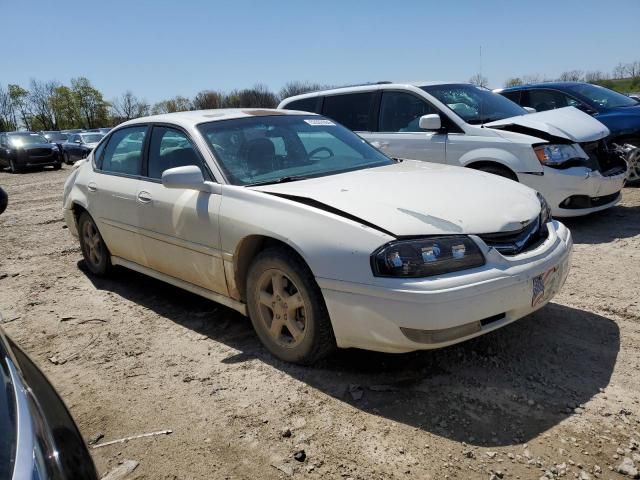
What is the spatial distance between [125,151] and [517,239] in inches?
135

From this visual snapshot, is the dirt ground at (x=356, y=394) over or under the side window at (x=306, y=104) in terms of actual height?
under

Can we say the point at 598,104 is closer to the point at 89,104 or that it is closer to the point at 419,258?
the point at 419,258

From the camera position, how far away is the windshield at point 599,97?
27.3 ft

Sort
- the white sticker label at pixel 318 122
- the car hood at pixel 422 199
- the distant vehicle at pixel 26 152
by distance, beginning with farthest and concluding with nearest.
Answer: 1. the distant vehicle at pixel 26 152
2. the white sticker label at pixel 318 122
3. the car hood at pixel 422 199

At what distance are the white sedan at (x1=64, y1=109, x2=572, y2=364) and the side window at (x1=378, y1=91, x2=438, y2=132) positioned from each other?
234cm

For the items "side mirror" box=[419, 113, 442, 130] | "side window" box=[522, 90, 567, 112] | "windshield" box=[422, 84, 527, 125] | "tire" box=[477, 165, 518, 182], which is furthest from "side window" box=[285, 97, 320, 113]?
"side window" box=[522, 90, 567, 112]

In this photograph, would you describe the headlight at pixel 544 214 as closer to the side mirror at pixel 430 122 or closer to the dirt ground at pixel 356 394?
the dirt ground at pixel 356 394

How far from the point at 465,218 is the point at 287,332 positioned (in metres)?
1.28

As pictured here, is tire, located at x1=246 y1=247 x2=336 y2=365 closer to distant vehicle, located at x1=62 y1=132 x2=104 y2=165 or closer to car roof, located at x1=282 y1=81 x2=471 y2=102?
car roof, located at x1=282 y1=81 x2=471 y2=102

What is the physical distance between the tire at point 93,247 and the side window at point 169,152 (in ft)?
3.94

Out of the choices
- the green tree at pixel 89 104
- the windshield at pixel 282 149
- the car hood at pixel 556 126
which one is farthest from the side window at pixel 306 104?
the green tree at pixel 89 104

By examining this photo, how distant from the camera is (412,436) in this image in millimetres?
2549

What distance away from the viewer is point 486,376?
9.87 feet

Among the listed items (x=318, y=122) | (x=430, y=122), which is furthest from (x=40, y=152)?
(x=318, y=122)
